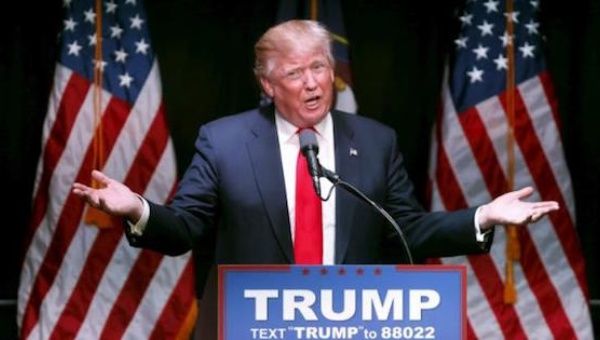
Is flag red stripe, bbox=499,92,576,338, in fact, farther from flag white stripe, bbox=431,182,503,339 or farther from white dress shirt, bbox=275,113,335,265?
white dress shirt, bbox=275,113,335,265

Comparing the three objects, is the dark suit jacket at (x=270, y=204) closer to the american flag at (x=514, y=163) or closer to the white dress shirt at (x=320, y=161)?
the white dress shirt at (x=320, y=161)

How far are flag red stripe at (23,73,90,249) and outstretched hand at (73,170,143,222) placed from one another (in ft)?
6.05

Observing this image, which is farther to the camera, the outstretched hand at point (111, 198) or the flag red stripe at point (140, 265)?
the flag red stripe at point (140, 265)

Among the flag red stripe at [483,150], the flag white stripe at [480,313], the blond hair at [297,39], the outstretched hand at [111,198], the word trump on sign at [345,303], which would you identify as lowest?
the flag white stripe at [480,313]

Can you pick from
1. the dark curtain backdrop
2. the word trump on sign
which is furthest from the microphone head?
the dark curtain backdrop

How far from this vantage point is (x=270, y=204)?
2842 mm

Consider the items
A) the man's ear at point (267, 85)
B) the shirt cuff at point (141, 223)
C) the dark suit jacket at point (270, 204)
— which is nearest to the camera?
the shirt cuff at point (141, 223)

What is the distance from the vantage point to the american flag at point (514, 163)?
4410 millimetres

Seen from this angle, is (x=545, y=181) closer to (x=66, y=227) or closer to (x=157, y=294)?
(x=157, y=294)

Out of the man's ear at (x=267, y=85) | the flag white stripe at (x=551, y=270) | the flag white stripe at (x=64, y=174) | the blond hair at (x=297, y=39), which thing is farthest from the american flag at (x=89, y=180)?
the blond hair at (x=297, y=39)

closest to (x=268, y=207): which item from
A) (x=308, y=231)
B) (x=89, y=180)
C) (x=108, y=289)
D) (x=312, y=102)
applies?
(x=308, y=231)

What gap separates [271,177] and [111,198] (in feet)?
1.62

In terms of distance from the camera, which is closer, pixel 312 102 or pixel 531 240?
pixel 312 102

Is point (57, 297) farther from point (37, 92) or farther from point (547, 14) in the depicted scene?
point (547, 14)
